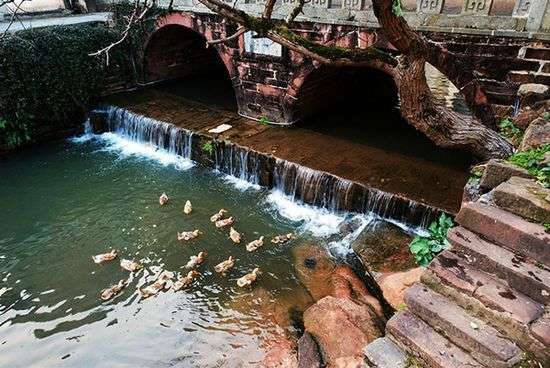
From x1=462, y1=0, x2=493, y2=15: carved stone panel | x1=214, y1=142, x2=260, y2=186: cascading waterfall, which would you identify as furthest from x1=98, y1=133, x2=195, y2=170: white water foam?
x1=462, y1=0, x2=493, y2=15: carved stone panel

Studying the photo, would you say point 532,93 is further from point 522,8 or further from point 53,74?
point 53,74

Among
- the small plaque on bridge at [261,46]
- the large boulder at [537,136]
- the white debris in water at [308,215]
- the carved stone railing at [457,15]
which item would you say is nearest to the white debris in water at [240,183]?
the white debris in water at [308,215]

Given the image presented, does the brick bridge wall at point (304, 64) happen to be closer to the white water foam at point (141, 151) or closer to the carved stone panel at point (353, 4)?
the carved stone panel at point (353, 4)

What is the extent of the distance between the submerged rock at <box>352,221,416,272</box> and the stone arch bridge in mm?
2840

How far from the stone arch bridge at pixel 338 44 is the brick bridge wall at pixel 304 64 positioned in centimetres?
1

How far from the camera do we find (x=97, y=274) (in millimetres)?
6395

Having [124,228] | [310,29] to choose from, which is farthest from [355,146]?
[124,228]

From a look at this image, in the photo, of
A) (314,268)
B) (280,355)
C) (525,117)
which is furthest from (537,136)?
(280,355)

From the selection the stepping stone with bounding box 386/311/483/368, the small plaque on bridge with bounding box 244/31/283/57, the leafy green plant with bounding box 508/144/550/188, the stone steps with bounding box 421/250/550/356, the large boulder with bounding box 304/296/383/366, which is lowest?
the large boulder with bounding box 304/296/383/366

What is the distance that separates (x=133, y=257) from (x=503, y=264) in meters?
5.45

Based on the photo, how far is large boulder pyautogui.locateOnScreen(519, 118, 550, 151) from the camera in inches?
181

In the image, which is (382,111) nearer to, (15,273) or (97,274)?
(97,274)

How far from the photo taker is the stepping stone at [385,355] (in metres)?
3.54

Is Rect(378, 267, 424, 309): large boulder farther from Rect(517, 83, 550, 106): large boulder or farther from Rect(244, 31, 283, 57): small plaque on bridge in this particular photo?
Rect(244, 31, 283, 57): small plaque on bridge
